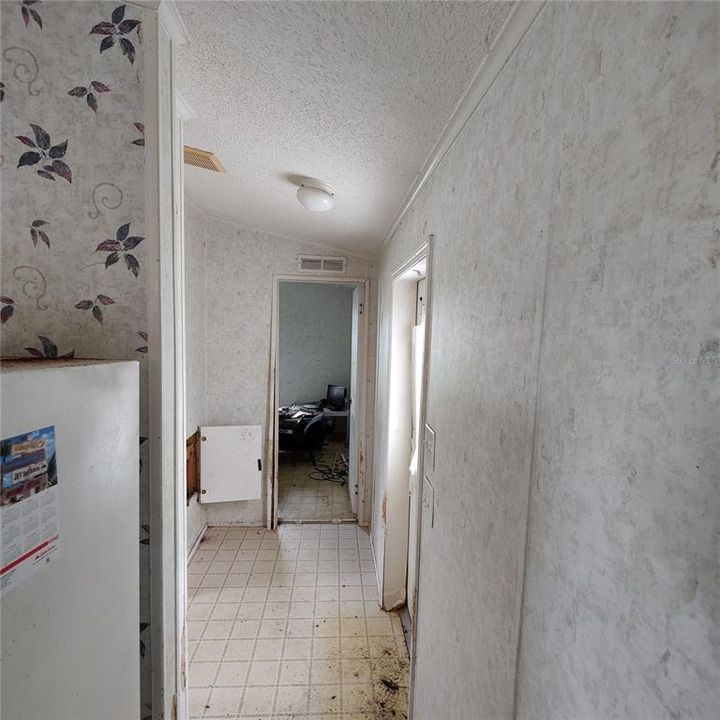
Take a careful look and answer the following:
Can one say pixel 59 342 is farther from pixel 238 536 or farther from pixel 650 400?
pixel 238 536

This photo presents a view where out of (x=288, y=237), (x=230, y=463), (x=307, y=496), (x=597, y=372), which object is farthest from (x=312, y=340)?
(x=597, y=372)

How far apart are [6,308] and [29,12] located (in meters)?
0.65

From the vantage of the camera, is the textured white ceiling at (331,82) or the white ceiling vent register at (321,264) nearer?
the textured white ceiling at (331,82)

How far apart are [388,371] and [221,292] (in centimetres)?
166

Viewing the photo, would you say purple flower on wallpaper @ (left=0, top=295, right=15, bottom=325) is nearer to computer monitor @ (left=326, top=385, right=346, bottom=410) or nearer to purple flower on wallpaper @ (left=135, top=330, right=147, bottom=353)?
purple flower on wallpaper @ (left=135, top=330, right=147, bottom=353)

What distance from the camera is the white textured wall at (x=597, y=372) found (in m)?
0.35

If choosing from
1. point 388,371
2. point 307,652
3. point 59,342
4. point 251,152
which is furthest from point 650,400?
point 307,652

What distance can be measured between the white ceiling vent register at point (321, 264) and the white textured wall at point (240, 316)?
5 centimetres

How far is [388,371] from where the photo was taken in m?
2.26

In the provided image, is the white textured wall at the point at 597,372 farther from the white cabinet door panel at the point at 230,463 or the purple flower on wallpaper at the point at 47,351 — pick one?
the white cabinet door panel at the point at 230,463

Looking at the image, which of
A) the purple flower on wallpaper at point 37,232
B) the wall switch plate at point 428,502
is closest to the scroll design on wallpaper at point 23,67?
the purple flower on wallpaper at point 37,232

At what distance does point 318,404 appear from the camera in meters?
5.55

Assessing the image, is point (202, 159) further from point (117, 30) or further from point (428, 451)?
point (428, 451)

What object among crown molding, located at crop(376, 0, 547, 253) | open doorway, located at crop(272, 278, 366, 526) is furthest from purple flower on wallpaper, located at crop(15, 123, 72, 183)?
open doorway, located at crop(272, 278, 366, 526)
